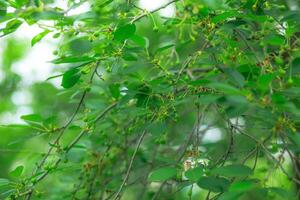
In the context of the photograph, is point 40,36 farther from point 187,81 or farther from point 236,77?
point 236,77

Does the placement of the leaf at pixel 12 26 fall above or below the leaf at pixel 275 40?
above

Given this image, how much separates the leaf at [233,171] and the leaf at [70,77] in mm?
642

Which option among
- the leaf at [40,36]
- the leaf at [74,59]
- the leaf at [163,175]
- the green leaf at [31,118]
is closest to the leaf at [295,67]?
the leaf at [163,175]

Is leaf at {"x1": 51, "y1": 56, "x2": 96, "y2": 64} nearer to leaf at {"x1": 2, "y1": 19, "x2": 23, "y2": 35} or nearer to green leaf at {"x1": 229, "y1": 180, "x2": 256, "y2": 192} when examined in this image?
leaf at {"x1": 2, "y1": 19, "x2": 23, "y2": 35}

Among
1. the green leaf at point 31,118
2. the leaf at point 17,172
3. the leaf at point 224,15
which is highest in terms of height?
the leaf at point 224,15

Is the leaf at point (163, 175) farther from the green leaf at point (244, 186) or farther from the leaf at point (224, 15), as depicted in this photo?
the leaf at point (224, 15)

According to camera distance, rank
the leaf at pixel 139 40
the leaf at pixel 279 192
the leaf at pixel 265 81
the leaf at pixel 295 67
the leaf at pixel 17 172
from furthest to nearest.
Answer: the leaf at pixel 17 172, the leaf at pixel 139 40, the leaf at pixel 295 67, the leaf at pixel 279 192, the leaf at pixel 265 81

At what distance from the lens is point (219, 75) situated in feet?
7.47

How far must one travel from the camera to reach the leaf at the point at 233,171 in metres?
1.61

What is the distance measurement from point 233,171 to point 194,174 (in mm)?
146

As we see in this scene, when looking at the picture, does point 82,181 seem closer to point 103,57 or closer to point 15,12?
point 103,57

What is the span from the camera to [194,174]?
1711mm

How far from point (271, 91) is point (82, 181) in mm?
1582

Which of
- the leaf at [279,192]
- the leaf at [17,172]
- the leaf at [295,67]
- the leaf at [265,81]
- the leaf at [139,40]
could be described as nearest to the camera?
the leaf at [265,81]
